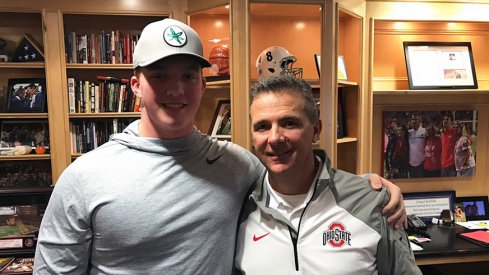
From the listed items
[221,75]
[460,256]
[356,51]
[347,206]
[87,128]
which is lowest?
[460,256]

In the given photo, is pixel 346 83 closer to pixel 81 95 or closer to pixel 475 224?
pixel 475 224

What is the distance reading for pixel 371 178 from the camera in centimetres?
136

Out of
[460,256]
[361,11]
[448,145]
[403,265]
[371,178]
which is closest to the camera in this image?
[403,265]

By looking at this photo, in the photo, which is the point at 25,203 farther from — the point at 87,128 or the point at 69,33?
the point at 69,33

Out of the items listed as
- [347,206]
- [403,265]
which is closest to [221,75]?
[347,206]

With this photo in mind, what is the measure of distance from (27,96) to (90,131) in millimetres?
454

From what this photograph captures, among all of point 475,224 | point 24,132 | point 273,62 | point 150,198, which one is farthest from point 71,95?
point 475,224

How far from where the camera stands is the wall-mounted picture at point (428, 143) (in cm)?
277

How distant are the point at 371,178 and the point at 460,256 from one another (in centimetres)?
133

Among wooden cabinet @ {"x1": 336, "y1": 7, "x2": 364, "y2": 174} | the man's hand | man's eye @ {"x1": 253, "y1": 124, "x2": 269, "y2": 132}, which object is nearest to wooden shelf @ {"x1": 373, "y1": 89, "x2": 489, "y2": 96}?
wooden cabinet @ {"x1": 336, "y1": 7, "x2": 364, "y2": 174}

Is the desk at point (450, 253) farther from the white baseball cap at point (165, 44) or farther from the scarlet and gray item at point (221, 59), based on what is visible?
the white baseball cap at point (165, 44)

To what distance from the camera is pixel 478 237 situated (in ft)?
7.88

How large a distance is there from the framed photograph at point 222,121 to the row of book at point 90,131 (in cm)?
64

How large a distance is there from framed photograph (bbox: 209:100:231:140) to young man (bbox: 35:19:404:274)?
113 centimetres
